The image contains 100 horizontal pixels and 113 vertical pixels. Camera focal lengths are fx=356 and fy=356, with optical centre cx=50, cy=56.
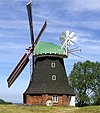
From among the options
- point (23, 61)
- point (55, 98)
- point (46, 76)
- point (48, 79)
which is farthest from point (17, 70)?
point (55, 98)

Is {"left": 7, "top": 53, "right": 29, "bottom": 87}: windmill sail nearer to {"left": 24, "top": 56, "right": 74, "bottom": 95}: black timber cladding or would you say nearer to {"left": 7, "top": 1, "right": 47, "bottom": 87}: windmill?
{"left": 7, "top": 1, "right": 47, "bottom": 87}: windmill

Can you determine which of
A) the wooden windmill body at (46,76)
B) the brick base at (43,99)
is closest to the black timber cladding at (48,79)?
the wooden windmill body at (46,76)

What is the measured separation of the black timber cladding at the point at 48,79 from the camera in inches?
1836

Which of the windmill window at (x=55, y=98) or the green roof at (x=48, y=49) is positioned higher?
the green roof at (x=48, y=49)

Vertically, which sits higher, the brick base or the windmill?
the windmill

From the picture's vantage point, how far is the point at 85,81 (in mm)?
59281

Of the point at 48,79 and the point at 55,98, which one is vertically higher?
the point at 48,79

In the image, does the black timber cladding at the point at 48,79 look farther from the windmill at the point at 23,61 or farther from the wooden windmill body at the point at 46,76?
the windmill at the point at 23,61

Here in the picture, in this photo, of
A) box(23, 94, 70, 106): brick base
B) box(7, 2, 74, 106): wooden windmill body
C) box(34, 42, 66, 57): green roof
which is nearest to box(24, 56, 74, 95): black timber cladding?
box(7, 2, 74, 106): wooden windmill body

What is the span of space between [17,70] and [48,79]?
436cm

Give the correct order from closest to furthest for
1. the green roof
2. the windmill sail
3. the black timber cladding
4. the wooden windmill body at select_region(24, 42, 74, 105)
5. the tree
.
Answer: the wooden windmill body at select_region(24, 42, 74, 105) < the black timber cladding < the windmill sail < the green roof < the tree

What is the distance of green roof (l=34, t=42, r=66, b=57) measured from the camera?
4753 cm

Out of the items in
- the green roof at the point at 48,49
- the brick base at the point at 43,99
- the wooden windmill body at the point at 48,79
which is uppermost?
the green roof at the point at 48,49

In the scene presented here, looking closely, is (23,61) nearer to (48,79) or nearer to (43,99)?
(48,79)
